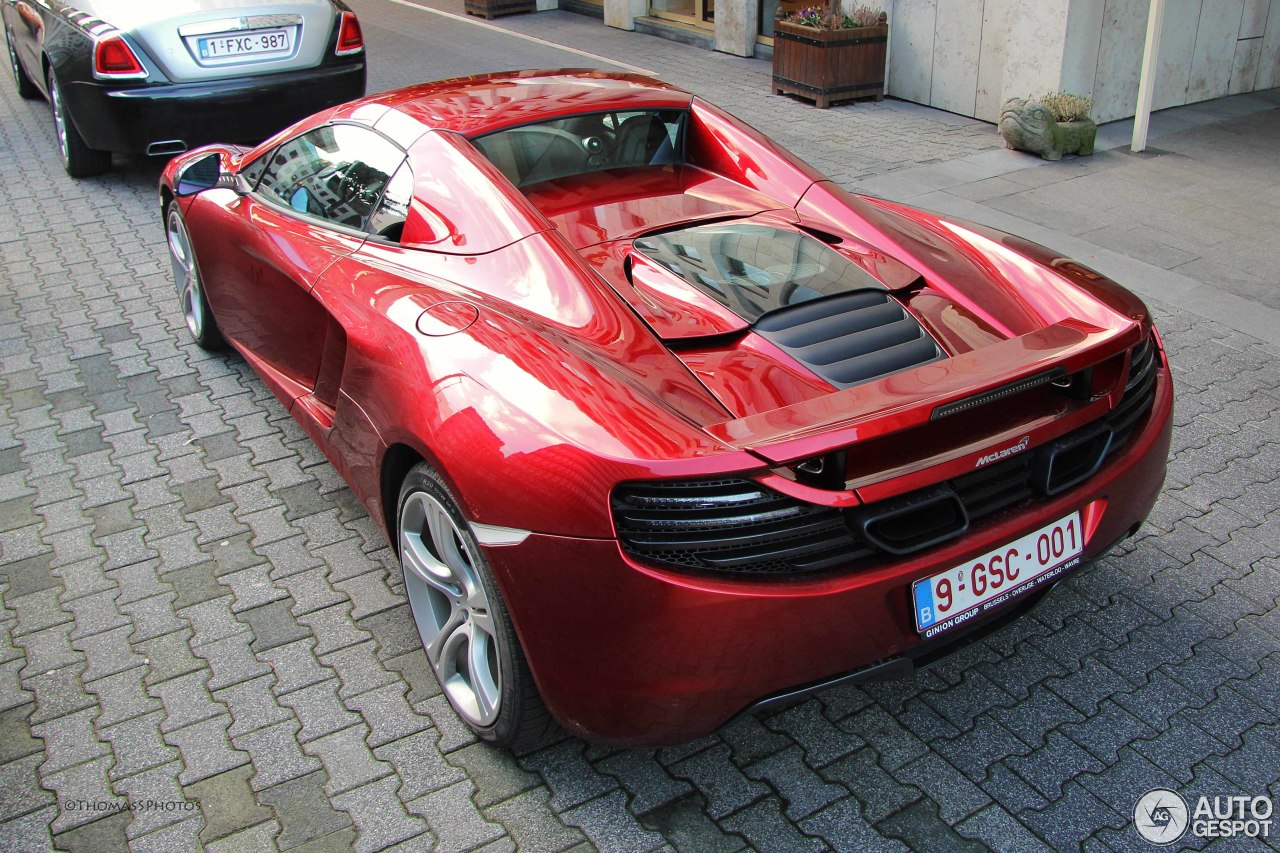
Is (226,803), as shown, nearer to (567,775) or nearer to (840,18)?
(567,775)

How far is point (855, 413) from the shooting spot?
7.30 ft

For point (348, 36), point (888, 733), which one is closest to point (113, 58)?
point (348, 36)

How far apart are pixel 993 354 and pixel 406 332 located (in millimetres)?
1403

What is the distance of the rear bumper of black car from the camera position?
6.81 meters

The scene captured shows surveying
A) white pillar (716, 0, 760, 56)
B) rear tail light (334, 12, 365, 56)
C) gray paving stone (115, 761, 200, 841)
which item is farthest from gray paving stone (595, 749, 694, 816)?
white pillar (716, 0, 760, 56)

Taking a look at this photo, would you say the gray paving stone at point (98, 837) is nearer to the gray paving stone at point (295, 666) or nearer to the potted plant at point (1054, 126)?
the gray paving stone at point (295, 666)

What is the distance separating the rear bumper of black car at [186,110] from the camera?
22.4 ft

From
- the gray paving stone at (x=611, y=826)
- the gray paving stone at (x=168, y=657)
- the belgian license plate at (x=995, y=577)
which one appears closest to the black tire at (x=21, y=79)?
the gray paving stone at (x=168, y=657)

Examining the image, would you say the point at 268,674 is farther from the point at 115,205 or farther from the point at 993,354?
the point at 115,205

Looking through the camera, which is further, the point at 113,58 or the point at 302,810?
the point at 113,58

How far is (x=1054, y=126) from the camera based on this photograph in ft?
25.2

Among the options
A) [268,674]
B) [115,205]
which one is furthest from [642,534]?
[115,205]

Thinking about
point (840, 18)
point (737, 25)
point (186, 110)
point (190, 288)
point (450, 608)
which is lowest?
point (450, 608)

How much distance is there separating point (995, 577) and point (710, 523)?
0.70 meters
